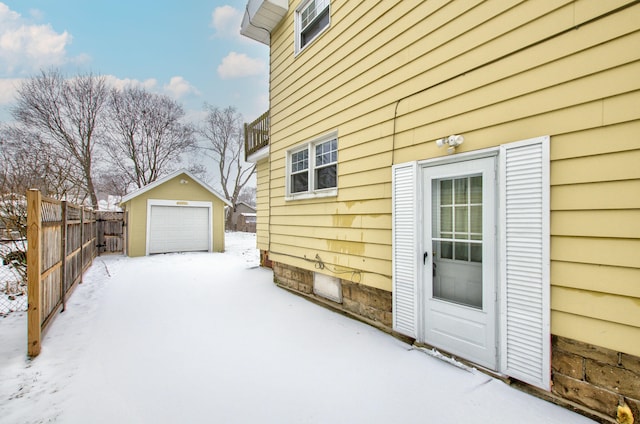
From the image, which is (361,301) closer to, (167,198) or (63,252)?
(63,252)

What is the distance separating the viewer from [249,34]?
618cm

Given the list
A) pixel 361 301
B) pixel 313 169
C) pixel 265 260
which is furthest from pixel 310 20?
pixel 265 260

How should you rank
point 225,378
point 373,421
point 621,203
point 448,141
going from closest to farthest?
point 621,203 < point 373,421 < point 225,378 < point 448,141

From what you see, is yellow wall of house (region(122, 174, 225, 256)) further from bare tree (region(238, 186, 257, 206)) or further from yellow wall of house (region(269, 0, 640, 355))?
bare tree (region(238, 186, 257, 206))

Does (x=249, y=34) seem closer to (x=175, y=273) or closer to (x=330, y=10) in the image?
(x=330, y=10)

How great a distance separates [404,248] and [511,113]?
1643 millimetres

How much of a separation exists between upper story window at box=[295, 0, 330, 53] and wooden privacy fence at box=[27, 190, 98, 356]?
4648 millimetres

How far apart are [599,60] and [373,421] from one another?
3003 mm

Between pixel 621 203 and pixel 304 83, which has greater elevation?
pixel 304 83

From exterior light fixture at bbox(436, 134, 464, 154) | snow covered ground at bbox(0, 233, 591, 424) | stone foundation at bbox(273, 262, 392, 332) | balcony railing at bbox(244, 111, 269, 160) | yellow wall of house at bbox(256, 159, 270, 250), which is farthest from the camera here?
yellow wall of house at bbox(256, 159, 270, 250)

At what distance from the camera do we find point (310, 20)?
16.2 ft

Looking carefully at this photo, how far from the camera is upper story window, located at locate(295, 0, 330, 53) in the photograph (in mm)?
4598

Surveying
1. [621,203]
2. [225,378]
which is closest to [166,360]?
[225,378]

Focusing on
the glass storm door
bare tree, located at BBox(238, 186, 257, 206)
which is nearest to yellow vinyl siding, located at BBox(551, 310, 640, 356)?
the glass storm door
